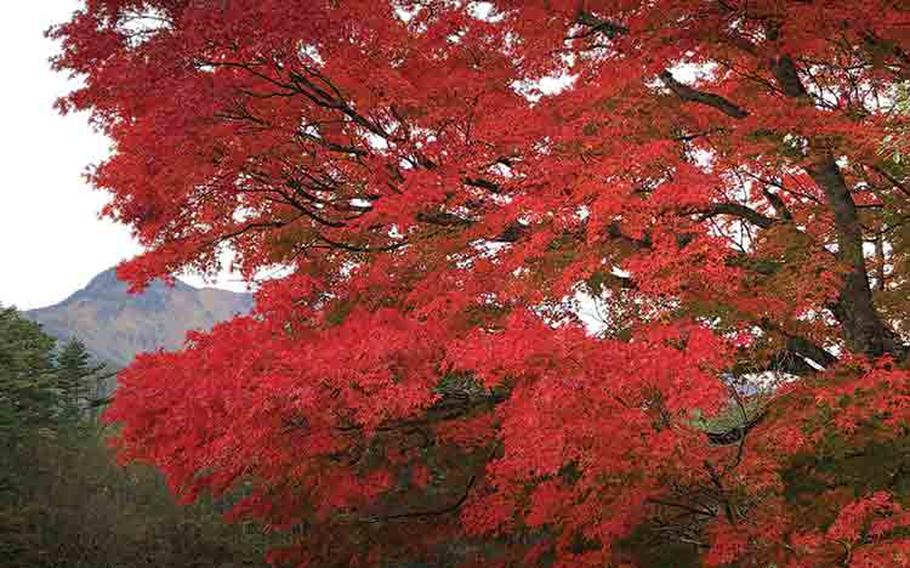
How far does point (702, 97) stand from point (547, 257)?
2.48m

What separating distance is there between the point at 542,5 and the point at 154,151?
4578mm

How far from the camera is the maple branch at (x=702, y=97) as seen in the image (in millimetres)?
8250

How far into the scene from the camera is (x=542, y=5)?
8.41 metres

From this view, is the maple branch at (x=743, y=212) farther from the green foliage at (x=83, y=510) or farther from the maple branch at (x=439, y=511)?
the green foliage at (x=83, y=510)

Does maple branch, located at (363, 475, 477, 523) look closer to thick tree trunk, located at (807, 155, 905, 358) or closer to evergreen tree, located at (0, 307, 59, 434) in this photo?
thick tree trunk, located at (807, 155, 905, 358)

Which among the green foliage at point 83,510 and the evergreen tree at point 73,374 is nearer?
the green foliage at point 83,510

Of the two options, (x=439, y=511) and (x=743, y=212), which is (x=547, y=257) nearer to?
(x=743, y=212)

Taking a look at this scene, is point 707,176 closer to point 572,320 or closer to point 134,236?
point 572,320

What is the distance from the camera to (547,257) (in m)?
8.02

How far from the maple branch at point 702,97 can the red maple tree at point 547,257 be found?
34 millimetres

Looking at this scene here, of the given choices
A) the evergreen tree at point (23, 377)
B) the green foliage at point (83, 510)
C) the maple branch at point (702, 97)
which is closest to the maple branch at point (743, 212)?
the maple branch at point (702, 97)

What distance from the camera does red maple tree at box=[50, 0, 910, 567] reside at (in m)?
6.48

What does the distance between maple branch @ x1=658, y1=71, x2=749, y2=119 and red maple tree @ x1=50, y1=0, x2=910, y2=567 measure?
34mm

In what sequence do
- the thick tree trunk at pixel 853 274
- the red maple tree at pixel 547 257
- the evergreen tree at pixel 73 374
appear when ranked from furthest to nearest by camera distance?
the evergreen tree at pixel 73 374 < the thick tree trunk at pixel 853 274 < the red maple tree at pixel 547 257
